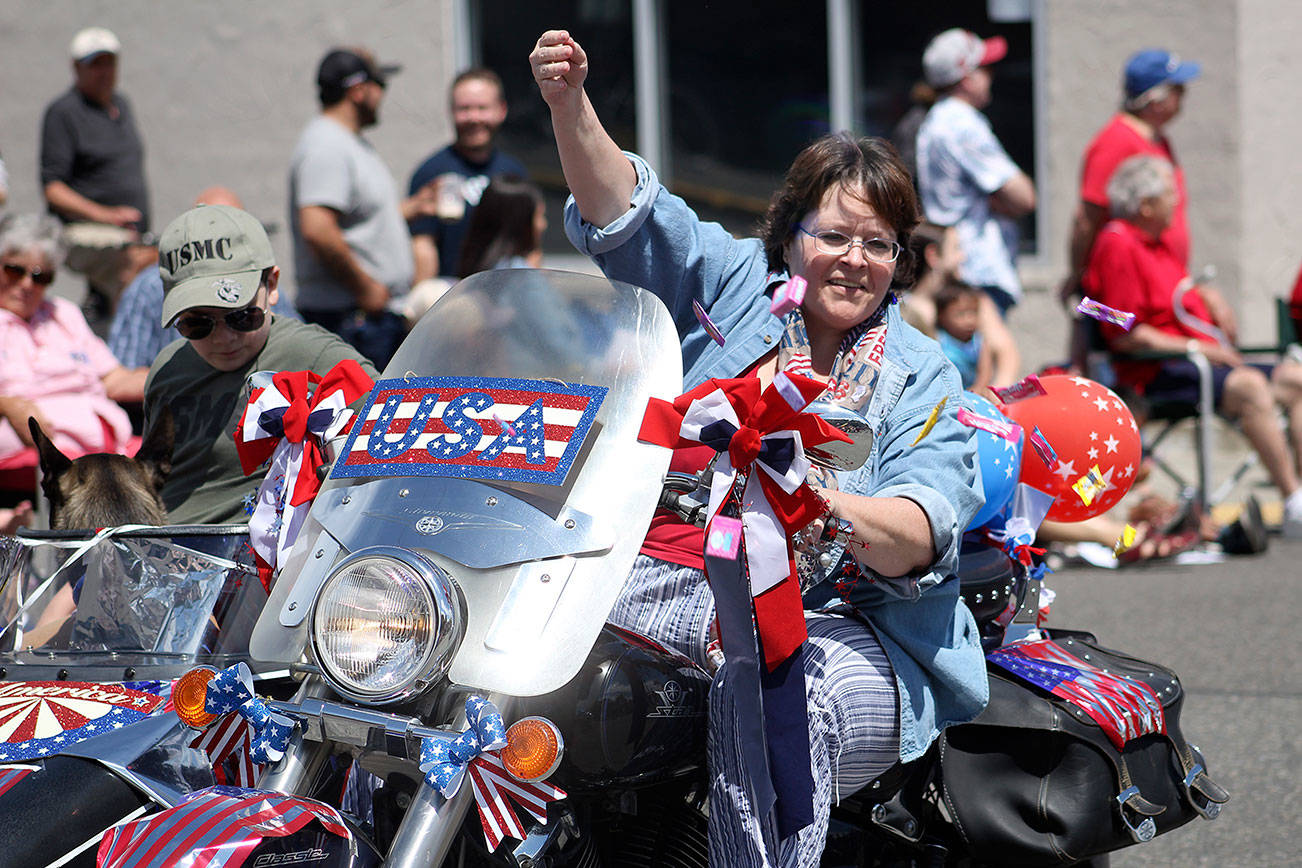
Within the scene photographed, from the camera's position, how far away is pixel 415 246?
743cm

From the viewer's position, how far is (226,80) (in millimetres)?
10594

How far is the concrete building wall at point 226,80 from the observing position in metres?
10.4

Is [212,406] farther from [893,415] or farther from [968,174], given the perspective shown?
[968,174]

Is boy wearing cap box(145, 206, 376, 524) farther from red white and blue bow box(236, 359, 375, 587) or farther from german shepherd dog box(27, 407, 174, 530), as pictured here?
red white and blue bow box(236, 359, 375, 587)

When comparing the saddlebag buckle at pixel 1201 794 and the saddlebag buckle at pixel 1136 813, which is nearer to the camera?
the saddlebag buckle at pixel 1136 813

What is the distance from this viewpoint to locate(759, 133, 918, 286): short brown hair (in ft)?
9.29

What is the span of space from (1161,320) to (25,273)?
5.17 m

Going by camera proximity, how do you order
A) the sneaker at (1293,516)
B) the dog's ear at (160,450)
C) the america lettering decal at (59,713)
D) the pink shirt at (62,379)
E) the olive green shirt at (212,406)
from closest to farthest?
1. the america lettering decal at (59,713)
2. the dog's ear at (160,450)
3. the olive green shirt at (212,406)
4. the pink shirt at (62,379)
5. the sneaker at (1293,516)

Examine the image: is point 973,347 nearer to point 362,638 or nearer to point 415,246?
point 415,246

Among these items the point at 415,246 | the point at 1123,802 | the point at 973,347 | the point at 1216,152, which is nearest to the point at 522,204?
the point at 415,246

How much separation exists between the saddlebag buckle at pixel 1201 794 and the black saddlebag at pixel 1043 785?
7 cm

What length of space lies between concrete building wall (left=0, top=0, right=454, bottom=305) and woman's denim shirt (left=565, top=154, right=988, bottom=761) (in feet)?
25.2

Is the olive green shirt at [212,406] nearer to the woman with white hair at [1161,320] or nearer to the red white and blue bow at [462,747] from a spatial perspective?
the red white and blue bow at [462,747]

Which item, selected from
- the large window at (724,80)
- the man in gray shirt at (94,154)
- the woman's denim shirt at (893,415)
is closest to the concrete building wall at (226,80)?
the large window at (724,80)
